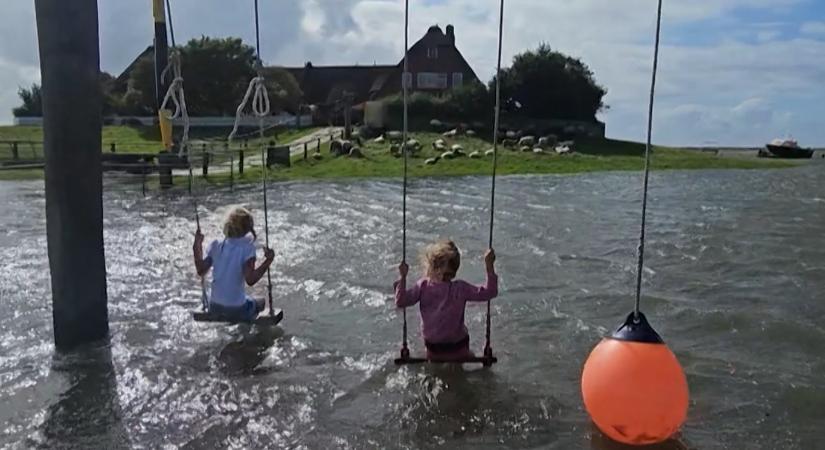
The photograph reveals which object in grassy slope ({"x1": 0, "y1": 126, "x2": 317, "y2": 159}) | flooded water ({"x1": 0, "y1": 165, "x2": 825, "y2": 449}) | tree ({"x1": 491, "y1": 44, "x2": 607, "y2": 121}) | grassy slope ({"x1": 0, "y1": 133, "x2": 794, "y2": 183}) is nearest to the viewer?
flooded water ({"x1": 0, "y1": 165, "x2": 825, "y2": 449})

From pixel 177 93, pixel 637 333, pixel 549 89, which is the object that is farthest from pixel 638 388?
pixel 549 89

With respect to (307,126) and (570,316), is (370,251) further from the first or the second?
(307,126)

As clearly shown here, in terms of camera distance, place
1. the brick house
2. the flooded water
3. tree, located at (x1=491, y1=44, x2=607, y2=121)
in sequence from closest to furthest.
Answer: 1. the flooded water
2. tree, located at (x1=491, y1=44, x2=607, y2=121)
3. the brick house

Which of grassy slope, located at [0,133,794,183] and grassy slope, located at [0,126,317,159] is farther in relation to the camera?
grassy slope, located at [0,126,317,159]

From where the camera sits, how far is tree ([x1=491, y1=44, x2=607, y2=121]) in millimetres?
62094

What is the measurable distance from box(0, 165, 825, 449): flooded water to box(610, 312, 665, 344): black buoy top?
880 millimetres

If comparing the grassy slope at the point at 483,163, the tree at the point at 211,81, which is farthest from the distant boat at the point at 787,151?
the tree at the point at 211,81

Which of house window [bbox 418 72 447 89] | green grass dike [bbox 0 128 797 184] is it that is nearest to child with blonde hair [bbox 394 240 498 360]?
green grass dike [bbox 0 128 797 184]

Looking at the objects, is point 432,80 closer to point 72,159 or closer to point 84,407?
point 72,159

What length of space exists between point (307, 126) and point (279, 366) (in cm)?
5725

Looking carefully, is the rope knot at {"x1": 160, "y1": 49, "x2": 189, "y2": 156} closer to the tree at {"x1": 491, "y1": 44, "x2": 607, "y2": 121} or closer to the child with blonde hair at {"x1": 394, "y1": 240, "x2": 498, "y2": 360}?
the child with blonde hair at {"x1": 394, "y1": 240, "x2": 498, "y2": 360}

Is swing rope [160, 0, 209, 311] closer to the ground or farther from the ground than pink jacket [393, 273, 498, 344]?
farther from the ground

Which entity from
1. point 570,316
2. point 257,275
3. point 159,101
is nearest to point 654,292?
point 570,316

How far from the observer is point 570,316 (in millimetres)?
10180
